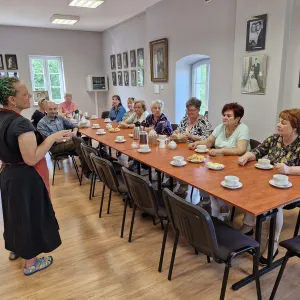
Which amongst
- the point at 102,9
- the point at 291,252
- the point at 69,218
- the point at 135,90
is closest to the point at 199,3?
the point at 102,9

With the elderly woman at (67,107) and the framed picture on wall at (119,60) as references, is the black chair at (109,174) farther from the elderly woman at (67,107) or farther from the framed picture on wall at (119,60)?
the framed picture on wall at (119,60)

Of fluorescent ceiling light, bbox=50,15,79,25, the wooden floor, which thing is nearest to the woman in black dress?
the wooden floor

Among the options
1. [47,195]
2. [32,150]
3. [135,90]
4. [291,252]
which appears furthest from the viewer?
[135,90]

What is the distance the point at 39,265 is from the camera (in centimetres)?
216

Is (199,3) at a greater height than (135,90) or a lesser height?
greater

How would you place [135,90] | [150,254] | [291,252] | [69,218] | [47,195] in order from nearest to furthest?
[291,252] < [47,195] < [150,254] < [69,218] < [135,90]

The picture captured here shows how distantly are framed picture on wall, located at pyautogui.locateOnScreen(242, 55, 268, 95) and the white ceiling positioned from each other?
107 inches

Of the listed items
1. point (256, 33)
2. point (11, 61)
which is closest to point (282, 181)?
point (256, 33)

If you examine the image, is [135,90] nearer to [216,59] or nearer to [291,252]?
[216,59]

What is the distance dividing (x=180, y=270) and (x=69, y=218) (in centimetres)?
145

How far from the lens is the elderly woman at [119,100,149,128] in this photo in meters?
4.38

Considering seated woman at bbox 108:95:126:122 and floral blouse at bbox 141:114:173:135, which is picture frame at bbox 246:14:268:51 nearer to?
floral blouse at bbox 141:114:173:135

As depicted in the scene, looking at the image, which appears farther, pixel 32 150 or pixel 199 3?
pixel 199 3

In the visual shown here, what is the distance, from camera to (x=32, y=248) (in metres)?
1.99
